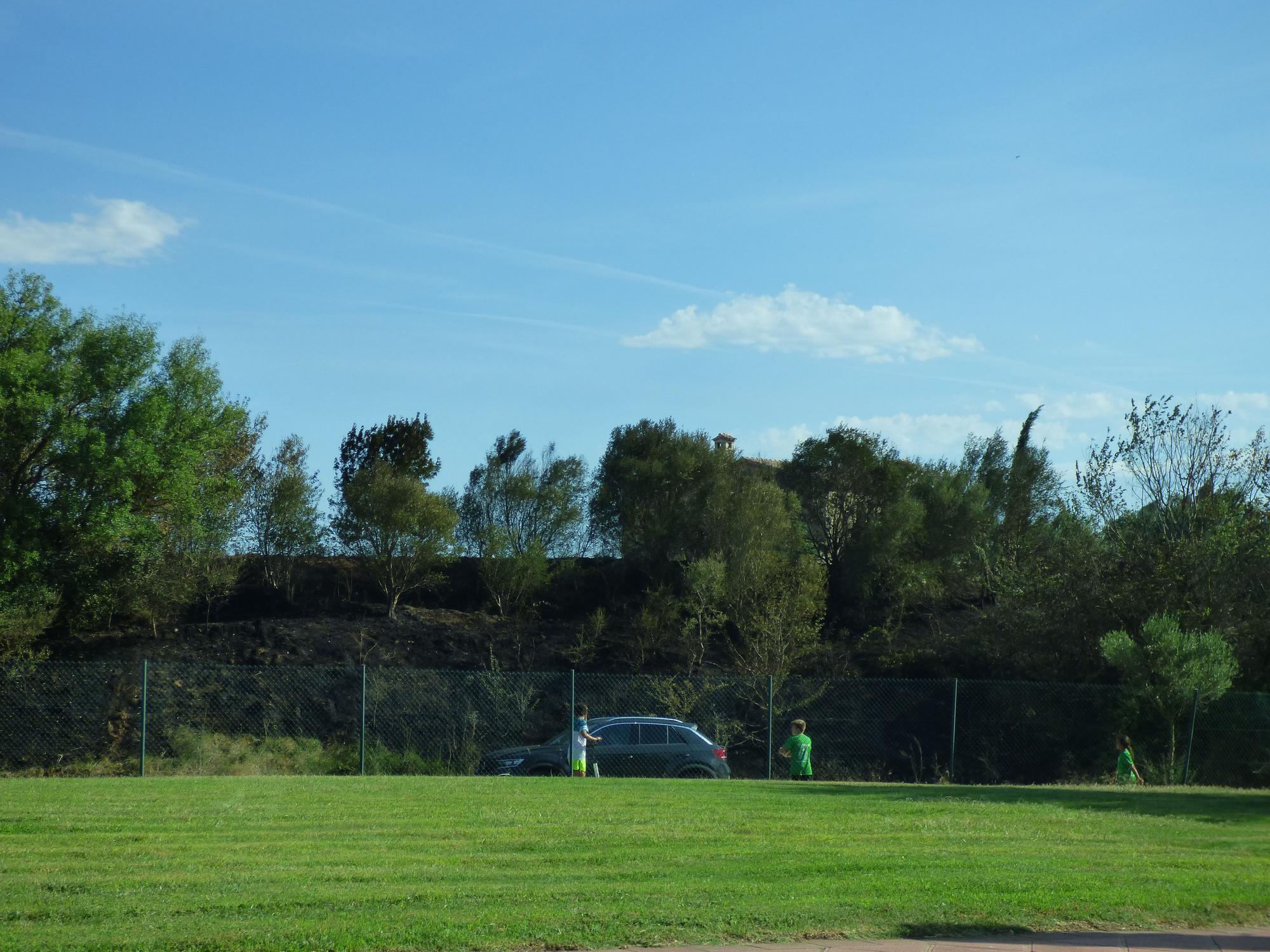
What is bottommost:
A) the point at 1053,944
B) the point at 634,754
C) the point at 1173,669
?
the point at 634,754

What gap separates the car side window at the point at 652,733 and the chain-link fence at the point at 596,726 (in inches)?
1.3

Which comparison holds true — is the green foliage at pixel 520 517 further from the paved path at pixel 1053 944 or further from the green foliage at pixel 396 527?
the paved path at pixel 1053 944

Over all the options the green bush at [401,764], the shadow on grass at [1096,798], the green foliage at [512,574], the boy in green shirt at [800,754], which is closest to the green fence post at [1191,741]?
the shadow on grass at [1096,798]

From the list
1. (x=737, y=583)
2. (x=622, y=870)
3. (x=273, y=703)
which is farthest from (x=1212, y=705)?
(x=273, y=703)

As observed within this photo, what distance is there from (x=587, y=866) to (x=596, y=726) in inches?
443

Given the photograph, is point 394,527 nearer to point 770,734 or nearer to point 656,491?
point 656,491

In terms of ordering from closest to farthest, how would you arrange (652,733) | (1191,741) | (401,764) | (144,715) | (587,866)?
(587,866) → (144,715) → (652,733) → (1191,741) → (401,764)

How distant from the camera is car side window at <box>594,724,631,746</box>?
2077 centimetres

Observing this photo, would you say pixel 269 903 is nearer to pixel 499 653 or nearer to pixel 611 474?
pixel 499 653

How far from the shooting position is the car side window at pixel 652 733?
20.6 m

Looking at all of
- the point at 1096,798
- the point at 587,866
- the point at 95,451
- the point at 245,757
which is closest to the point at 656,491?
the point at 95,451

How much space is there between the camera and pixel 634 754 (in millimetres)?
20625

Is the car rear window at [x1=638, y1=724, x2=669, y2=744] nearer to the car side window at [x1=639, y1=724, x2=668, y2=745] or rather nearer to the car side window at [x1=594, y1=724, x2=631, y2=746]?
the car side window at [x1=639, y1=724, x2=668, y2=745]

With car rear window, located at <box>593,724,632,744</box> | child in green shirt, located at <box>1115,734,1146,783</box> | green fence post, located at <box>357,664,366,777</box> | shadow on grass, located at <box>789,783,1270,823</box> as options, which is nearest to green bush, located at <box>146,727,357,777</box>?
green fence post, located at <box>357,664,366,777</box>
